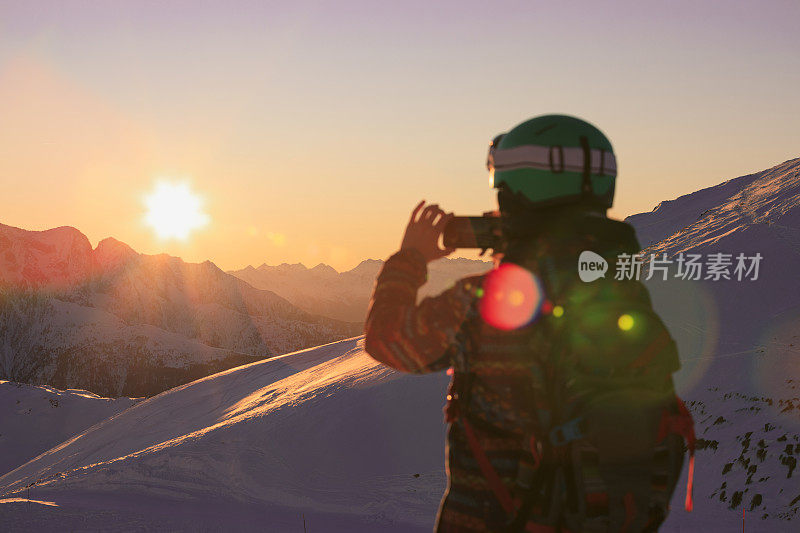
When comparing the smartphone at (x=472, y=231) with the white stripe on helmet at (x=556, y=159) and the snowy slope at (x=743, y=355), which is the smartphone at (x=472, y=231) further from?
the snowy slope at (x=743, y=355)

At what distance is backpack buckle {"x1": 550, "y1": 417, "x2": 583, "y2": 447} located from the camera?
2.18 m

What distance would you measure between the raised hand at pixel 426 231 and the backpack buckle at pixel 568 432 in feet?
2.52

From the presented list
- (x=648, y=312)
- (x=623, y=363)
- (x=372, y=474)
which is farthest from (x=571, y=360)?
(x=372, y=474)

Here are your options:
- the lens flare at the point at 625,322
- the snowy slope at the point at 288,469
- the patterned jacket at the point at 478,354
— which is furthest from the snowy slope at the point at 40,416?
the lens flare at the point at 625,322

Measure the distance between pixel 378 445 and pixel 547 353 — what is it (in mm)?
18670

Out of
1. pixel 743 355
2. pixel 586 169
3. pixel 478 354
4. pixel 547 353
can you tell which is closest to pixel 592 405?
pixel 547 353

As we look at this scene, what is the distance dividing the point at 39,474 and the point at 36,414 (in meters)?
74.0

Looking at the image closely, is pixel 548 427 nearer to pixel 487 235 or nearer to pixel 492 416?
pixel 492 416

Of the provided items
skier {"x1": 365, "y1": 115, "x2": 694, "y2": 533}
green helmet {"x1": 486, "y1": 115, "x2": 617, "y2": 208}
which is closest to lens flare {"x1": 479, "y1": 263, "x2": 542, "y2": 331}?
skier {"x1": 365, "y1": 115, "x2": 694, "y2": 533}

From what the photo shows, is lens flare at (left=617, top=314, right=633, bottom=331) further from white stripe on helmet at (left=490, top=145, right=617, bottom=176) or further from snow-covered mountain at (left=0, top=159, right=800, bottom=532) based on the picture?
snow-covered mountain at (left=0, top=159, right=800, bottom=532)

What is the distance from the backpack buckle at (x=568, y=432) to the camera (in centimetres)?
218

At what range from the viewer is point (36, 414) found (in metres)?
95.6

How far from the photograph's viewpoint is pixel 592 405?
7.18 ft

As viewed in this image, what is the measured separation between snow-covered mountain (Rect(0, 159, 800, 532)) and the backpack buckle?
1198 centimetres
